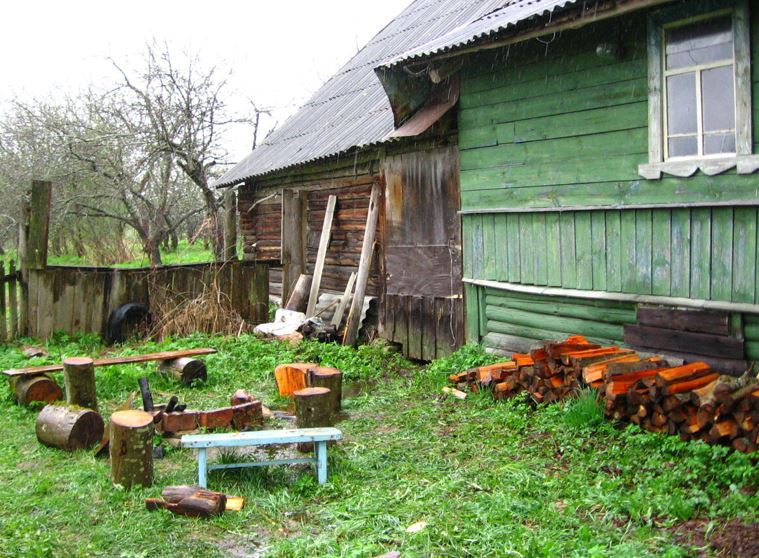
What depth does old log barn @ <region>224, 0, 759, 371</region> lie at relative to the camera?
598 cm

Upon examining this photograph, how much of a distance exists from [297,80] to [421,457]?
38.7 m

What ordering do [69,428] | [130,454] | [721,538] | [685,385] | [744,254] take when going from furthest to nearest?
[69,428] → [744,254] → [685,385] → [130,454] → [721,538]

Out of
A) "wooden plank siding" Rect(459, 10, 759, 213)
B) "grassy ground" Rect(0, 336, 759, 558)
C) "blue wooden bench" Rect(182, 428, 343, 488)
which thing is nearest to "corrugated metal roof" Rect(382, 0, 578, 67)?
"wooden plank siding" Rect(459, 10, 759, 213)

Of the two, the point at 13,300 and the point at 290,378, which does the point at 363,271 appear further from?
the point at 13,300

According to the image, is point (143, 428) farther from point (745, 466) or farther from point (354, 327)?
point (354, 327)

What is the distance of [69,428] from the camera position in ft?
19.5

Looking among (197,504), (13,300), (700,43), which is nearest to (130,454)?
(197,504)

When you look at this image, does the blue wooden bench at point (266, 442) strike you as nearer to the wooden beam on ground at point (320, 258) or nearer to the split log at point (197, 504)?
the split log at point (197, 504)

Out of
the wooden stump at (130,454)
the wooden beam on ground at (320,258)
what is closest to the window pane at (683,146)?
the wooden stump at (130,454)

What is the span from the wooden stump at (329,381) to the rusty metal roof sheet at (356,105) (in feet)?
11.8

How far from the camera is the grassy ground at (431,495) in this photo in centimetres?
397

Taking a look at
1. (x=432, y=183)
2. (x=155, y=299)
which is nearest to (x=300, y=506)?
(x=432, y=183)

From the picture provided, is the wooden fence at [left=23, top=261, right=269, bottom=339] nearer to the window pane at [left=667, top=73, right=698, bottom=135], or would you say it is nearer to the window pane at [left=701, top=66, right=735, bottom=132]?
the window pane at [left=667, top=73, right=698, bottom=135]

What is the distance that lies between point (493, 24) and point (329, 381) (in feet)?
13.2
